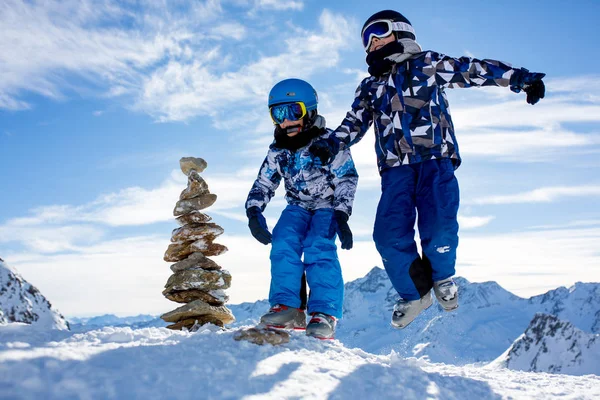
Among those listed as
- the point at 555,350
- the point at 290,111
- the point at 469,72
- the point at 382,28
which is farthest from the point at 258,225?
the point at 555,350

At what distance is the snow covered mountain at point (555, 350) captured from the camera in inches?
5734

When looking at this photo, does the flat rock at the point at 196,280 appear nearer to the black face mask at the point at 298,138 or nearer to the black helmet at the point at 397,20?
the black face mask at the point at 298,138

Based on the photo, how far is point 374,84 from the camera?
534 centimetres

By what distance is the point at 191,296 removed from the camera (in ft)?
28.0

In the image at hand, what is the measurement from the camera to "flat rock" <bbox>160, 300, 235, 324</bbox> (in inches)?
322

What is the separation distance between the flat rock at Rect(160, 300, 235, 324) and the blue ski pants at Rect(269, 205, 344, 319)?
9.83 ft

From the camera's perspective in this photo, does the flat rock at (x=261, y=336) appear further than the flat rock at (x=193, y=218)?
No

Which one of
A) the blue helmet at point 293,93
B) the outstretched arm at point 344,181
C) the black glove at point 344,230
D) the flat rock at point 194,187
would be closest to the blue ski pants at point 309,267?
the black glove at point 344,230

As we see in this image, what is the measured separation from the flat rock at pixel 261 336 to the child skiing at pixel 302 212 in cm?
85

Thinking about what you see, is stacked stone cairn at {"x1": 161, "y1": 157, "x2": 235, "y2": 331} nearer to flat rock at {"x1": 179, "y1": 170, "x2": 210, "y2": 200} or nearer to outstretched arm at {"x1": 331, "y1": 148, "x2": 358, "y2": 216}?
flat rock at {"x1": 179, "y1": 170, "x2": 210, "y2": 200}

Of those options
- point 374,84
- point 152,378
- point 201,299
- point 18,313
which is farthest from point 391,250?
point 18,313

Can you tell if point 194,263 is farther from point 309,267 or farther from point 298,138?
point 298,138

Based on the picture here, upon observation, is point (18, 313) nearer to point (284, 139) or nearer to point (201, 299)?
point (201, 299)

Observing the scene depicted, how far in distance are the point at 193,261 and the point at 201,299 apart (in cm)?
65
